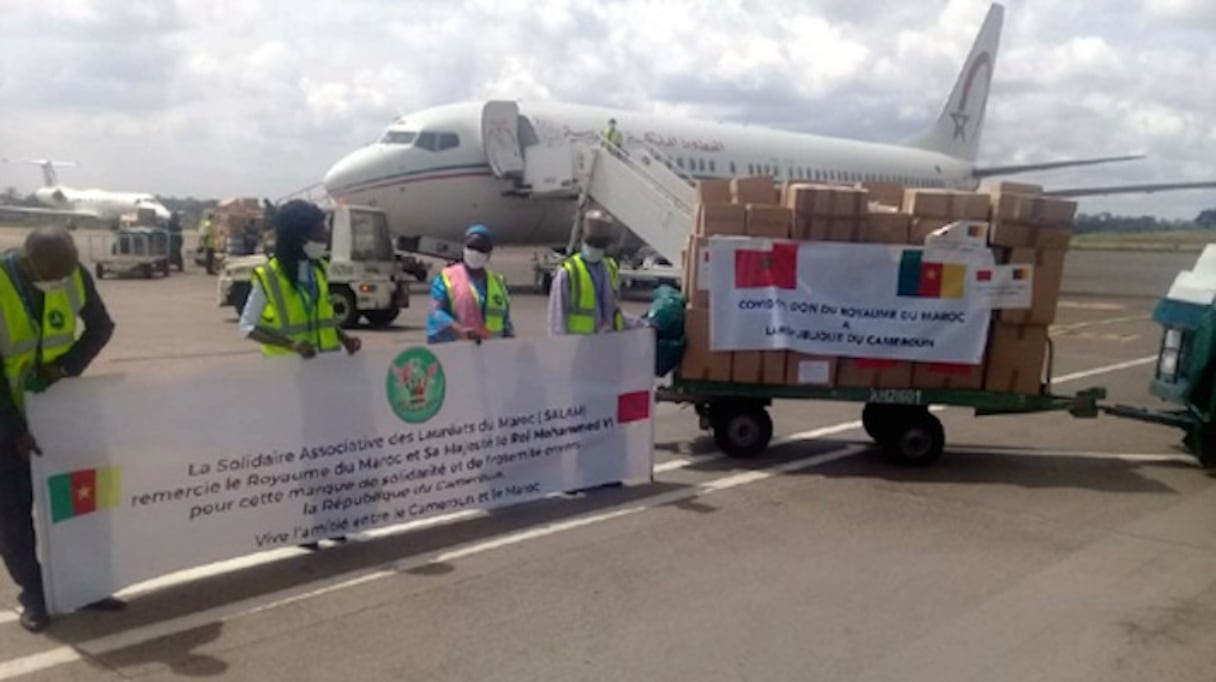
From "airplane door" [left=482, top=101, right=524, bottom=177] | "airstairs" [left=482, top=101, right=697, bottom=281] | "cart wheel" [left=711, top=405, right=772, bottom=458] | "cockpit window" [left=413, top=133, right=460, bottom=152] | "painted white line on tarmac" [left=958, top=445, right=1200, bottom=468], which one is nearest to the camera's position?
"cart wheel" [left=711, top=405, right=772, bottom=458]

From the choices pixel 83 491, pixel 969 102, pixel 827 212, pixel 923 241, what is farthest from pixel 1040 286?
pixel 969 102

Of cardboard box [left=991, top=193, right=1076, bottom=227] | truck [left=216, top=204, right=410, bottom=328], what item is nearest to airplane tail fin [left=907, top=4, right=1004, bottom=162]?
truck [left=216, top=204, right=410, bottom=328]

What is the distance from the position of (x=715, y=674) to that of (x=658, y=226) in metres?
16.7

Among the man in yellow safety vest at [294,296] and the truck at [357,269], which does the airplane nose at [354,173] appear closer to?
the truck at [357,269]

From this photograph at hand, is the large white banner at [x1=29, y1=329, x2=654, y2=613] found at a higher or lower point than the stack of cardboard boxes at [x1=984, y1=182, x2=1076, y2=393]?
lower

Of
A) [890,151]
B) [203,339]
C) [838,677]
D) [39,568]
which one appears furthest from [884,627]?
[890,151]

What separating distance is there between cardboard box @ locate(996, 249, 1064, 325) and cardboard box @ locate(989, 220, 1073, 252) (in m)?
0.05

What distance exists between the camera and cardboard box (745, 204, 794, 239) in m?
8.48

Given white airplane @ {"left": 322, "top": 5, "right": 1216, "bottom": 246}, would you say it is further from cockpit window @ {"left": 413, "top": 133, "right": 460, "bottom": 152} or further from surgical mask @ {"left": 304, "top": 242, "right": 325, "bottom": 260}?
surgical mask @ {"left": 304, "top": 242, "right": 325, "bottom": 260}

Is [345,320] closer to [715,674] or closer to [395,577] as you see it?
[395,577]

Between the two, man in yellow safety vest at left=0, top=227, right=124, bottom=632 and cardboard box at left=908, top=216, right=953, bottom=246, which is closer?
man in yellow safety vest at left=0, top=227, right=124, bottom=632

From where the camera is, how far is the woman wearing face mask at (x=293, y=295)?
5953 millimetres

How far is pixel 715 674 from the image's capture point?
461 centimetres

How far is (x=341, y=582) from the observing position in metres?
5.62
